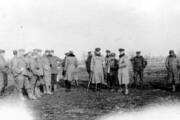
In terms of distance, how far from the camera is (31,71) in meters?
13.1

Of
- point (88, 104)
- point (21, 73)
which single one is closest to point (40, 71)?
point (21, 73)

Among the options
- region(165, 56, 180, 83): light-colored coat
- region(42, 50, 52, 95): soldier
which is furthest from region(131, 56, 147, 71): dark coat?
region(42, 50, 52, 95): soldier

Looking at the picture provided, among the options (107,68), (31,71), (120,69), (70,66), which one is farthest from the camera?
(107,68)

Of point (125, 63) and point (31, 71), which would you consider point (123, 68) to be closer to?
point (125, 63)

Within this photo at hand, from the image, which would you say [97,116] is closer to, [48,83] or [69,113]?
[69,113]

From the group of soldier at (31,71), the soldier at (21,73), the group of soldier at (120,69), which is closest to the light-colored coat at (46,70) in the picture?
the group of soldier at (31,71)

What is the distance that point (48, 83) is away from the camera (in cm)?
1427

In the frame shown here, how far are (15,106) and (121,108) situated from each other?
3.65 m

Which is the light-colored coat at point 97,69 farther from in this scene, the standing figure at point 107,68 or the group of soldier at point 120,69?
the standing figure at point 107,68

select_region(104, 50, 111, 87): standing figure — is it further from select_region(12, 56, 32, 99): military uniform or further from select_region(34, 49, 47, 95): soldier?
select_region(12, 56, 32, 99): military uniform

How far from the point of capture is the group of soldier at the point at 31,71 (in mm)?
12414

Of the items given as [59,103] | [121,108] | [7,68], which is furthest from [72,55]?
[121,108]

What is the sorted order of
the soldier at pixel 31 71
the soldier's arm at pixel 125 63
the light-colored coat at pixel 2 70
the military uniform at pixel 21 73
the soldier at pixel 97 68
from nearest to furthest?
the military uniform at pixel 21 73 → the soldier at pixel 31 71 → the light-colored coat at pixel 2 70 → the soldier's arm at pixel 125 63 → the soldier at pixel 97 68

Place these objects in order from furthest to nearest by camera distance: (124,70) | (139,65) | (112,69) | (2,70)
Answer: (139,65) < (112,69) < (124,70) < (2,70)
